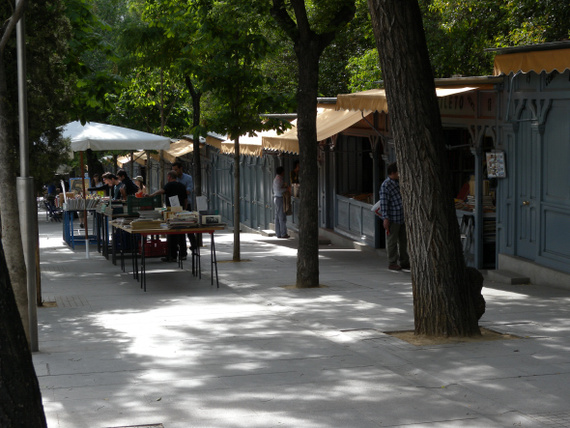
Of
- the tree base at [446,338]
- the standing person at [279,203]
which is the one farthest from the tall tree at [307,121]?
the standing person at [279,203]

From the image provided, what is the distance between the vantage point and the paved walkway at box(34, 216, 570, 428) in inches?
240

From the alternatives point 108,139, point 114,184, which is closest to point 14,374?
point 108,139

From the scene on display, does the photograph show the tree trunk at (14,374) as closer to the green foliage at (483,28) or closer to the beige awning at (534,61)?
the beige awning at (534,61)

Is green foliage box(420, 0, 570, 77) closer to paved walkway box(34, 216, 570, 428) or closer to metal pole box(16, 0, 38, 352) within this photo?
paved walkway box(34, 216, 570, 428)

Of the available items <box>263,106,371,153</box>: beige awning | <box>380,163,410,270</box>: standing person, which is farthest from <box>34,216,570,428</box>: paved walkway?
<box>263,106,371,153</box>: beige awning

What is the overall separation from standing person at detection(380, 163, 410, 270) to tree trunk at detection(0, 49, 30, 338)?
681 centimetres

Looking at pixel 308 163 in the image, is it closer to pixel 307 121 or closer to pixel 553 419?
pixel 307 121

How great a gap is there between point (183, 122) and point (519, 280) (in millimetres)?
23523

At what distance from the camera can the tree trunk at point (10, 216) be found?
814 centimetres

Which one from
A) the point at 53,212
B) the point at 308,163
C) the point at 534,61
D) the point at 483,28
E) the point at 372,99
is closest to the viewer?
the point at 534,61

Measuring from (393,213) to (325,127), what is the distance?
3708 millimetres

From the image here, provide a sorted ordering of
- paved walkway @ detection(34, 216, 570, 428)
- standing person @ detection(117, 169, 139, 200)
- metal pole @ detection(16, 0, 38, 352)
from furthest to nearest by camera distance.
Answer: standing person @ detection(117, 169, 139, 200), metal pole @ detection(16, 0, 38, 352), paved walkway @ detection(34, 216, 570, 428)

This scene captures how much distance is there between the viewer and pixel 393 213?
14.3 metres

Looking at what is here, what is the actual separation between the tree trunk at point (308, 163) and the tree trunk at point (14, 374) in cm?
887
